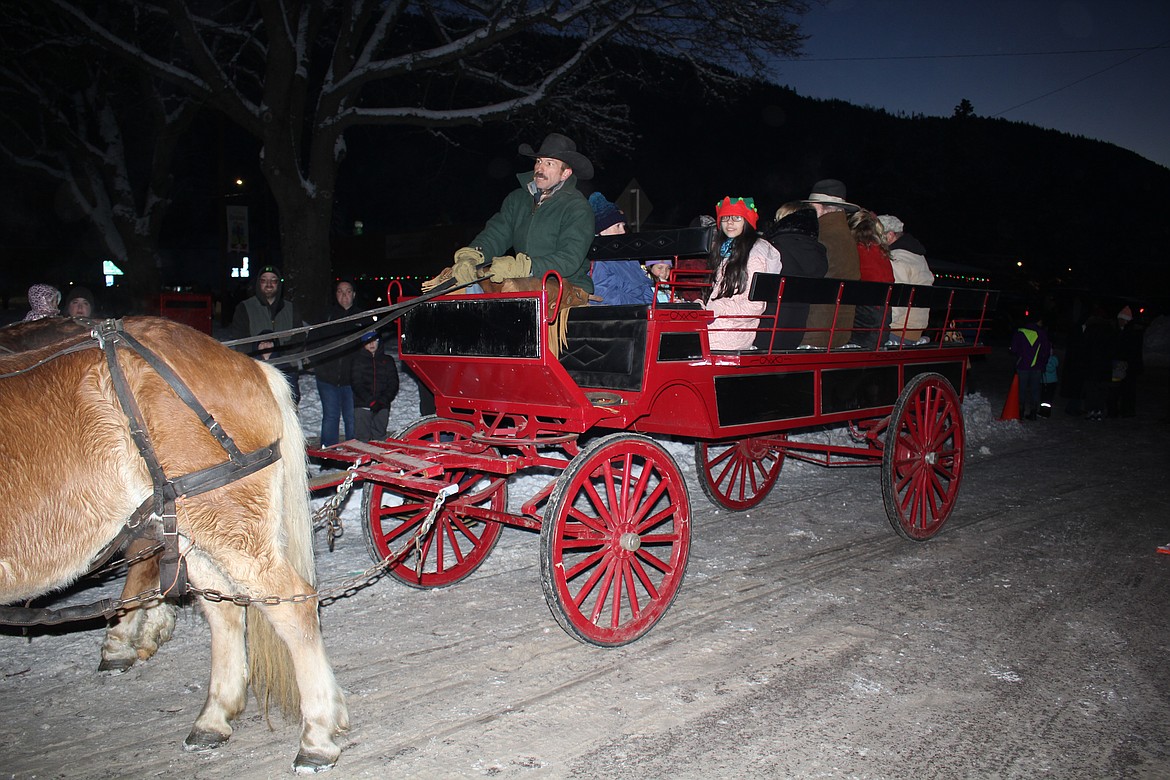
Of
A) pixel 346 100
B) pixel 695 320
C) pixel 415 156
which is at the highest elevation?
pixel 415 156

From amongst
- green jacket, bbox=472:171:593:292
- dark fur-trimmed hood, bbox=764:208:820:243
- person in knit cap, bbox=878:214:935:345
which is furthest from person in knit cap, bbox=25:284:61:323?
person in knit cap, bbox=878:214:935:345

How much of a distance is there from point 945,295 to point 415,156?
2506 inches

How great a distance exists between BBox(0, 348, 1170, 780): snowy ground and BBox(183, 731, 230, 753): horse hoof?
0.05m

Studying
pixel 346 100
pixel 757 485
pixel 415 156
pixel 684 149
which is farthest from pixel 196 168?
pixel 684 149

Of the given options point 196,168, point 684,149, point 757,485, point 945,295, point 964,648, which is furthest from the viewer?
point 684,149

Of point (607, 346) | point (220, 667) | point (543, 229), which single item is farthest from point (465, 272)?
point (220, 667)

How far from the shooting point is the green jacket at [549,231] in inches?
161

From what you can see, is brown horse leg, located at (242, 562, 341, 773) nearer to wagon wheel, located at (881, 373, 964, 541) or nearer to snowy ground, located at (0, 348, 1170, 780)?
snowy ground, located at (0, 348, 1170, 780)

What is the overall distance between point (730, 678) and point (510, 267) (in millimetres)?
2284

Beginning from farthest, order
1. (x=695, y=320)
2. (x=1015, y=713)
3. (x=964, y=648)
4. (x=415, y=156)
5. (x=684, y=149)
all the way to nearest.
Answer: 1. (x=684, y=149)
2. (x=415, y=156)
3. (x=695, y=320)
4. (x=964, y=648)
5. (x=1015, y=713)

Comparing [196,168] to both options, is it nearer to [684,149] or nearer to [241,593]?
[241,593]

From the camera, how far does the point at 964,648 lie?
12.2 feet

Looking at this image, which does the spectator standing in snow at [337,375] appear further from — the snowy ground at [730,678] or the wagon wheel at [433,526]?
the wagon wheel at [433,526]

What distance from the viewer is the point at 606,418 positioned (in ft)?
13.4
